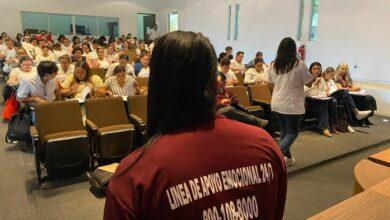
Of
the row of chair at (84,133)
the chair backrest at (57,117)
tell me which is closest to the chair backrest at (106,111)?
the row of chair at (84,133)

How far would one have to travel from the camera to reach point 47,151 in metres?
2.94

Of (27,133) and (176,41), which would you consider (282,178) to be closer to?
(176,41)

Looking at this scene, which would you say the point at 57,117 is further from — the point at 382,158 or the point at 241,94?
the point at 382,158

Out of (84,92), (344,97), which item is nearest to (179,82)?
(84,92)

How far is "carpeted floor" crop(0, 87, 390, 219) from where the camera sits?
8.60 ft

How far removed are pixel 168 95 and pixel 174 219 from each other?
0.27 m

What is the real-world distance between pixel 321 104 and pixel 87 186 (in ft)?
12.0

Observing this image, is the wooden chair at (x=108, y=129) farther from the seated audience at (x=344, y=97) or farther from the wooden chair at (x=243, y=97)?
the seated audience at (x=344, y=97)

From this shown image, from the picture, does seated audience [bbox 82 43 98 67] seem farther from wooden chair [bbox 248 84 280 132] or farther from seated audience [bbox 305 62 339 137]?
seated audience [bbox 305 62 339 137]

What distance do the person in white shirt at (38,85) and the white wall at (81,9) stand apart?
9352mm

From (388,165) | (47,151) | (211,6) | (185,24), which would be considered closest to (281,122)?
(388,165)

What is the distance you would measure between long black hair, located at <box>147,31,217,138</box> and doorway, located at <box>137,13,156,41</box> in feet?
46.0

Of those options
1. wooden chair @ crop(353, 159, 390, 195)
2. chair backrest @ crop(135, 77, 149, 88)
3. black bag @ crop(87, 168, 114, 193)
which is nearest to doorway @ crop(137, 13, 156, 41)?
chair backrest @ crop(135, 77, 149, 88)

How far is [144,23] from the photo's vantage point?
14.5 meters
